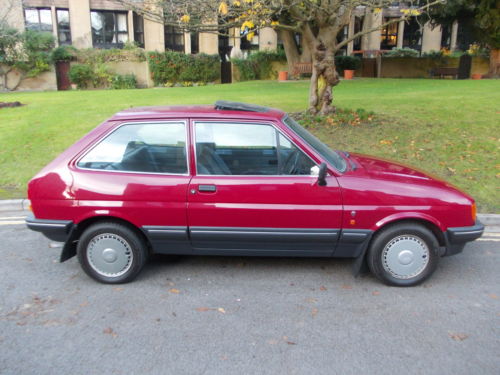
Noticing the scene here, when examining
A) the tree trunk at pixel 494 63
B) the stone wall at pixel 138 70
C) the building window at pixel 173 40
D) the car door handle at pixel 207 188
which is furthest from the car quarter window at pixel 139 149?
the building window at pixel 173 40

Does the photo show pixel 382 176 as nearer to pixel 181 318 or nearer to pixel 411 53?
pixel 181 318

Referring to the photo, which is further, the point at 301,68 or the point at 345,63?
the point at 345,63

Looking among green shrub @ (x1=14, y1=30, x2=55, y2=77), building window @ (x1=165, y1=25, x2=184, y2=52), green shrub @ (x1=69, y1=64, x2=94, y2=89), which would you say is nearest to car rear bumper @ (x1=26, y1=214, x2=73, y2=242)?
green shrub @ (x1=69, y1=64, x2=94, y2=89)

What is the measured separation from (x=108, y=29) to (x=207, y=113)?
103ft

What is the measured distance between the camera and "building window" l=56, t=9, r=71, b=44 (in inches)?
1194

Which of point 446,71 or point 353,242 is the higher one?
point 446,71

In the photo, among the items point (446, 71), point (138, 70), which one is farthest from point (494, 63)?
point (138, 70)

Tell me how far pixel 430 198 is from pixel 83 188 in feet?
10.6

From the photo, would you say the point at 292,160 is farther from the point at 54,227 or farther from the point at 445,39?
the point at 445,39

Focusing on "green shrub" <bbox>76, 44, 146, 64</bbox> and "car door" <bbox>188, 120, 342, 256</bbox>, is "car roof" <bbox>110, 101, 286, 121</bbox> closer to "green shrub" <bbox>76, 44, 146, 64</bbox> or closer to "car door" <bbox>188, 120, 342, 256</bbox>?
"car door" <bbox>188, 120, 342, 256</bbox>

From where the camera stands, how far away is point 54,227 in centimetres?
416

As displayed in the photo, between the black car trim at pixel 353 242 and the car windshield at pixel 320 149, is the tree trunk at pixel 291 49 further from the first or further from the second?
the black car trim at pixel 353 242

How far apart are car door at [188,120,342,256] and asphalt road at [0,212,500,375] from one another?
45cm

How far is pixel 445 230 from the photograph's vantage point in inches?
159
